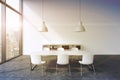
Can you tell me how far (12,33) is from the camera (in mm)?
8953

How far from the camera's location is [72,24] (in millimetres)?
10438

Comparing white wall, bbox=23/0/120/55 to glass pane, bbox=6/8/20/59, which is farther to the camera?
white wall, bbox=23/0/120/55

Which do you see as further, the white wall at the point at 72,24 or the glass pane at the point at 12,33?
the white wall at the point at 72,24

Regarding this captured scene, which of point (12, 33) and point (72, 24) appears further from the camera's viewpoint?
point (72, 24)

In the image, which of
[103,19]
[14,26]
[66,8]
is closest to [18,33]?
[14,26]

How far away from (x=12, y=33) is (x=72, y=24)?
4.32 meters

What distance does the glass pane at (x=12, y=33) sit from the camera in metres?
8.06

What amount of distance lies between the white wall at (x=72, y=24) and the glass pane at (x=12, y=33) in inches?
36.8

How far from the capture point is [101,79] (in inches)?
182

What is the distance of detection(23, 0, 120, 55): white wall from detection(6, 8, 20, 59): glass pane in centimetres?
93

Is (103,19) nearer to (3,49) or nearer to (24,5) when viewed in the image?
(24,5)

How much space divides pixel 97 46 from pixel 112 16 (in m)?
2.50

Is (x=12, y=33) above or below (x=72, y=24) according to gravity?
below

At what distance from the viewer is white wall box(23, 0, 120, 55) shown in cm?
1035
